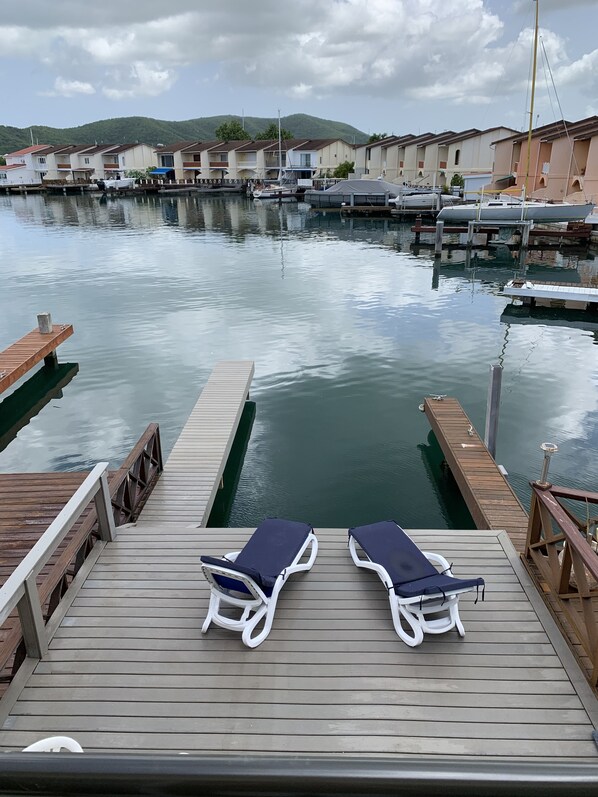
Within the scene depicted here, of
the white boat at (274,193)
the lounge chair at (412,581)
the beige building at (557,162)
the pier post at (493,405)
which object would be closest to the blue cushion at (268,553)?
the lounge chair at (412,581)

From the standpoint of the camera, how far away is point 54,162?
113 m

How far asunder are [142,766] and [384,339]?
19263mm

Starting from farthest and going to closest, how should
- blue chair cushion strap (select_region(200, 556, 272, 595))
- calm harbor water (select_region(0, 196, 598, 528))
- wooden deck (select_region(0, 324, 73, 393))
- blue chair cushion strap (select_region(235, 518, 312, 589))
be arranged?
wooden deck (select_region(0, 324, 73, 393))
calm harbor water (select_region(0, 196, 598, 528))
blue chair cushion strap (select_region(235, 518, 312, 589))
blue chair cushion strap (select_region(200, 556, 272, 595))

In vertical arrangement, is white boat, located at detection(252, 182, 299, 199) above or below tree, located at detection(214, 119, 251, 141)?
below

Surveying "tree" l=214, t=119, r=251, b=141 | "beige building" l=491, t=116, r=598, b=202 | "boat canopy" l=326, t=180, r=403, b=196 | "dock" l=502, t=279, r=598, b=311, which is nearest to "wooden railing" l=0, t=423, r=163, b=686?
"dock" l=502, t=279, r=598, b=311

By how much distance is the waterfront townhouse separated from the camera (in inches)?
4392

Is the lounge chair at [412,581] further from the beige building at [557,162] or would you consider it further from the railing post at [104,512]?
the beige building at [557,162]

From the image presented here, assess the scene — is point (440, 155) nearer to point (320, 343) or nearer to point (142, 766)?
point (320, 343)

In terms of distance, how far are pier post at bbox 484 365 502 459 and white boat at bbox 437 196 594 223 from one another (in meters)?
33.3

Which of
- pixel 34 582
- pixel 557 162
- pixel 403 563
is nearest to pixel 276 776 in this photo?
pixel 34 582

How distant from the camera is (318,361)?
17.8 meters

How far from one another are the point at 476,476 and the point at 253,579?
18.8 feet

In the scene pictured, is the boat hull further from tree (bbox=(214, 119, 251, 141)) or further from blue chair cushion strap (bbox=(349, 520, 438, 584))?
tree (bbox=(214, 119, 251, 141))

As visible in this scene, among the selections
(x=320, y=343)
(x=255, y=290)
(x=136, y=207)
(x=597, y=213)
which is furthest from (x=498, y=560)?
(x=136, y=207)
